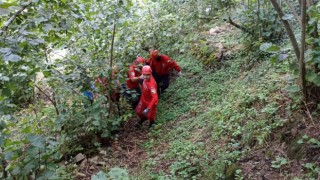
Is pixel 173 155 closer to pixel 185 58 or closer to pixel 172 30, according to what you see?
pixel 172 30

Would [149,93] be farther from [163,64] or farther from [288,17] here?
[288,17]

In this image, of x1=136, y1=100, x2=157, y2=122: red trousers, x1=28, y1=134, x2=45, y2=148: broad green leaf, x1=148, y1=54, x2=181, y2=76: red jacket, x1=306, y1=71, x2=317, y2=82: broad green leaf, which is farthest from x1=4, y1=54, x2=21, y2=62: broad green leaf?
x1=148, y1=54, x2=181, y2=76: red jacket

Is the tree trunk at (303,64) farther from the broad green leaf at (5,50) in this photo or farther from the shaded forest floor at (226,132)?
the broad green leaf at (5,50)

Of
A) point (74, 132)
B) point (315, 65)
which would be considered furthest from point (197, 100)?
point (315, 65)

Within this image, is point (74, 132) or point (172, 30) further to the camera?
point (172, 30)

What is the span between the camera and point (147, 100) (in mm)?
6637

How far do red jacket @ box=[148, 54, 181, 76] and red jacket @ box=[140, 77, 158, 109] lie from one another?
1.15 m

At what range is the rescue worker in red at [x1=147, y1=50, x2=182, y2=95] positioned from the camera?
766cm

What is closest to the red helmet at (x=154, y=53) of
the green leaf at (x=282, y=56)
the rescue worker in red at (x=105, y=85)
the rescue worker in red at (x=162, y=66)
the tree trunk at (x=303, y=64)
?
the rescue worker in red at (x=162, y=66)

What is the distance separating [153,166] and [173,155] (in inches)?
14.2

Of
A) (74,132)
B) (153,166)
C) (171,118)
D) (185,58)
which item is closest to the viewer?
(153,166)

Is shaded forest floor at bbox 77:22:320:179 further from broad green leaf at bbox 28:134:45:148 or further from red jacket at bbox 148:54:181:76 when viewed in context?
broad green leaf at bbox 28:134:45:148

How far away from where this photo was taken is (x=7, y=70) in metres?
3.25

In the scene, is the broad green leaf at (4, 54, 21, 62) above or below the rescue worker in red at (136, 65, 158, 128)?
above
